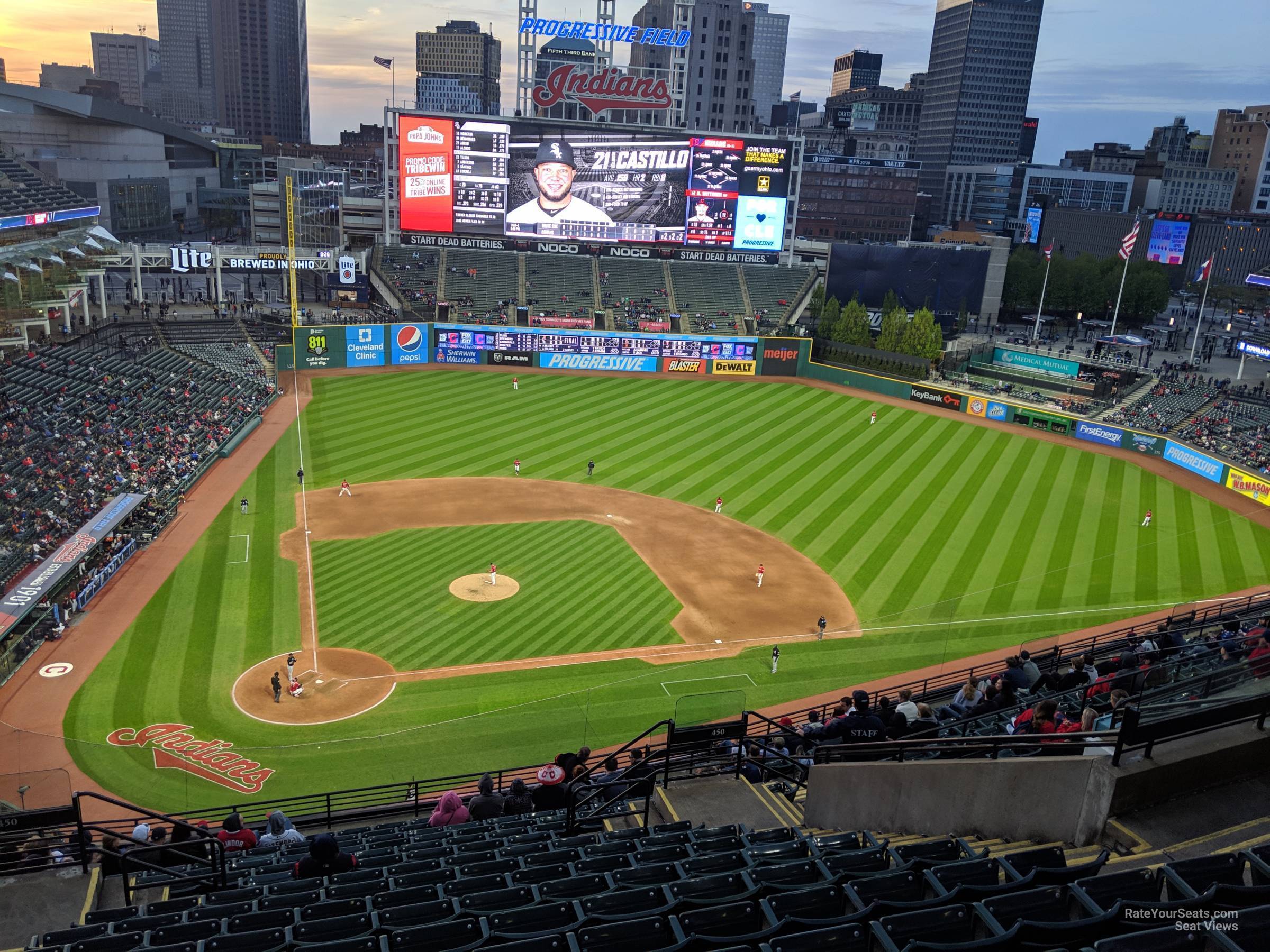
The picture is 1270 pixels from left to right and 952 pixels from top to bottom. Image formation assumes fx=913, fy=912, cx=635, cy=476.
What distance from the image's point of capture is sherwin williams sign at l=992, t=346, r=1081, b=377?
218 feet

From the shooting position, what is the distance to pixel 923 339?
6600 centimetres

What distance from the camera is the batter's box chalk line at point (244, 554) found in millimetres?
31703

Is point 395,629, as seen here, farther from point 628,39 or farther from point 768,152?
point 628,39

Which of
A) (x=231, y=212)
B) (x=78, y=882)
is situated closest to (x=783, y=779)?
(x=78, y=882)

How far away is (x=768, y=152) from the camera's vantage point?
226 feet

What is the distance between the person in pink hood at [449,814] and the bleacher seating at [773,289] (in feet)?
204

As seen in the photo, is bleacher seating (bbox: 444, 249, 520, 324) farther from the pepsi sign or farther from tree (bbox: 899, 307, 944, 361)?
tree (bbox: 899, 307, 944, 361)

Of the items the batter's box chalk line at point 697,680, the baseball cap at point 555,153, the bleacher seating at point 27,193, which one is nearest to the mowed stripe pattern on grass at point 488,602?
the batter's box chalk line at point 697,680

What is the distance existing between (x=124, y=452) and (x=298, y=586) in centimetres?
1338

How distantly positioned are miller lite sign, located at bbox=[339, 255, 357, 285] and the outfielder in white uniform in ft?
39.0

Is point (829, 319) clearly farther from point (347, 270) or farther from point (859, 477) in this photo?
point (347, 270)

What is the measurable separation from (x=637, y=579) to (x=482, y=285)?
45.1m

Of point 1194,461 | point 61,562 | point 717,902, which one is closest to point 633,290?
point 1194,461

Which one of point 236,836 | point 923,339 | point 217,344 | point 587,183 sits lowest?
point 217,344
